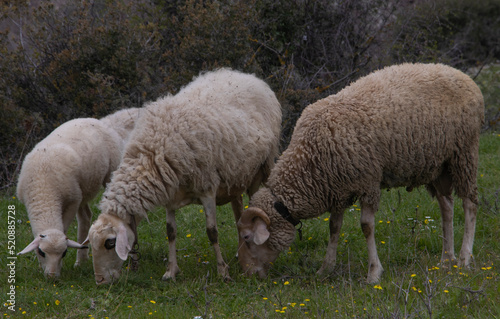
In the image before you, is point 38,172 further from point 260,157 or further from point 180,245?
point 260,157

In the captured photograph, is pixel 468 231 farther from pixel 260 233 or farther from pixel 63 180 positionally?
pixel 63 180

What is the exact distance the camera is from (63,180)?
18.7ft

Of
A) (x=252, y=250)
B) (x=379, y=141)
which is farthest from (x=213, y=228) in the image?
(x=379, y=141)

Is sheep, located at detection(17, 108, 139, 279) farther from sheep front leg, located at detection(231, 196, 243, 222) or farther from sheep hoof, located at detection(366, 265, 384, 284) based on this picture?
sheep hoof, located at detection(366, 265, 384, 284)

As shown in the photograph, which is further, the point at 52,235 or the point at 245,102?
the point at 245,102

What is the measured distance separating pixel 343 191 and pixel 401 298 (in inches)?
49.8

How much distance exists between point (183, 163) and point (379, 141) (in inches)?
69.8

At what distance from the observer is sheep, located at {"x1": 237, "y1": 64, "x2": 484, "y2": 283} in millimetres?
4793

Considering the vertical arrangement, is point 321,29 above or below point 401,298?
above

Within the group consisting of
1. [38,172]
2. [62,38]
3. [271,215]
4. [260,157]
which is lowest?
[271,215]

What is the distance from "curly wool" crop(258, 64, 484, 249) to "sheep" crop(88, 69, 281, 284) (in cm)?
48

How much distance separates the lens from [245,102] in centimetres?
576

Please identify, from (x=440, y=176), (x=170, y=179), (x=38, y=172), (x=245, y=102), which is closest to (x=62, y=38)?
(x=38, y=172)

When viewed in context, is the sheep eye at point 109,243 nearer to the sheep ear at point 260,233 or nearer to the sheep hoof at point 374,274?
the sheep ear at point 260,233
